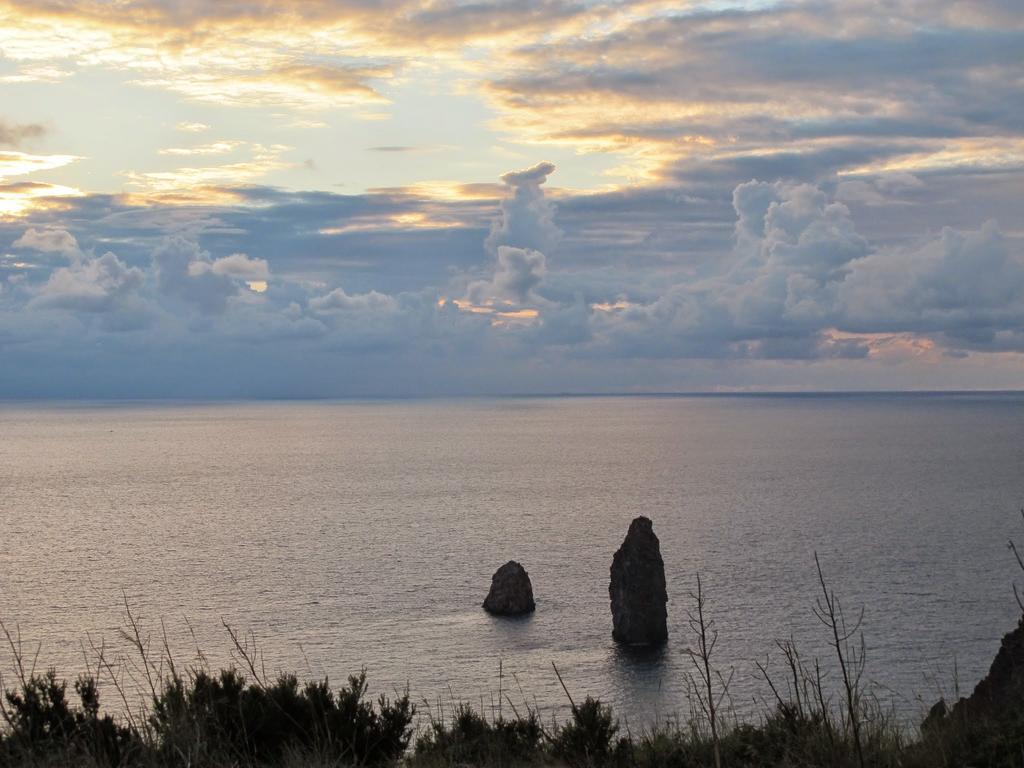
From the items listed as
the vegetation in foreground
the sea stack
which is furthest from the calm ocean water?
the vegetation in foreground

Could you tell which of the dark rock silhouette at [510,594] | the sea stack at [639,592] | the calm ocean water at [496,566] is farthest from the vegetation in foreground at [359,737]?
the dark rock silhouette at [510,594]

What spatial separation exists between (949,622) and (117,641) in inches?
2123

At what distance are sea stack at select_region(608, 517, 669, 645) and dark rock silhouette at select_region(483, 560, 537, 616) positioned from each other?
7.01 meters

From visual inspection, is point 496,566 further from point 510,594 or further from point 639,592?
point 639,592

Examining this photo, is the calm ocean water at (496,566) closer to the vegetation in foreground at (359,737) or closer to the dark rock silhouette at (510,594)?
the dark rock silhouette at (510,594)

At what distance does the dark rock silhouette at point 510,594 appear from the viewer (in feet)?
239

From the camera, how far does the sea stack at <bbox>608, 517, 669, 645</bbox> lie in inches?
2633

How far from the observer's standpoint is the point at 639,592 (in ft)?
222

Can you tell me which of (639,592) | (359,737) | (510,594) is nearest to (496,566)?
(510,594)

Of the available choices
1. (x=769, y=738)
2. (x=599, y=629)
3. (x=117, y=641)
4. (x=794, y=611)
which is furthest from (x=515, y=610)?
(x=769, y=738)

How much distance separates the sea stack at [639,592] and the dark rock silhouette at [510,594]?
7.01m

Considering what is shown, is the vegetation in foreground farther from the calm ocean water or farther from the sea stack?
the sea stack

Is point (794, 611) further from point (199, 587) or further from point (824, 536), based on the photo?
point (199, 587)

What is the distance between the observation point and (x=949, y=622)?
2687 inches
